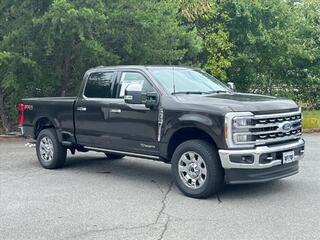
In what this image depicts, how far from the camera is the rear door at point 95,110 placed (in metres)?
8.45

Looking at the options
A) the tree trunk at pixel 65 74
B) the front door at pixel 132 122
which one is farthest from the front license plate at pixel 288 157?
the tree trunk at pixel 65 74

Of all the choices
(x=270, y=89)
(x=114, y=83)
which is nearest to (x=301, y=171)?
(x=114, y=83)

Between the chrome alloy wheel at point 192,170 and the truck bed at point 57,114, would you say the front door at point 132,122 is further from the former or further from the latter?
the truck bed at point 57,114

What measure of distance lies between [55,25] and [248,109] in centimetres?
682

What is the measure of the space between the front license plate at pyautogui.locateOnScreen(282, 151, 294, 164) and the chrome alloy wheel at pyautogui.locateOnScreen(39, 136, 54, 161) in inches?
174

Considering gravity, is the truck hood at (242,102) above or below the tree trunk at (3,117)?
above

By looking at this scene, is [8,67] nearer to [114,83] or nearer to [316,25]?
[114,83]

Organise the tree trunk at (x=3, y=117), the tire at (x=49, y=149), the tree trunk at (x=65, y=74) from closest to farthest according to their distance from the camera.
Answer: the tire at (x=49, y=149)
the tree trunk at (x=65, y=74)
the tree trunk at (x=3, y=117)

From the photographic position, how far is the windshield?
7.83 meters

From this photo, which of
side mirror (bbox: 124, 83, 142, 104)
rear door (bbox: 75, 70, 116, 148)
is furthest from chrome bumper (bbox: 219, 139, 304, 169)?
rear door (bbox: 75, 70, 116, 148)

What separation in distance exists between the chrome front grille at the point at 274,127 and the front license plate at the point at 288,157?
20 cm

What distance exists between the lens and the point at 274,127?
6984 millimetres

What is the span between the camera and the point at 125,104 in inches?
316

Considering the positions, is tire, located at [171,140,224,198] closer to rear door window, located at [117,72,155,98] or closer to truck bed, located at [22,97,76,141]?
rear door window, located at [117,72,155,98]
